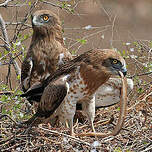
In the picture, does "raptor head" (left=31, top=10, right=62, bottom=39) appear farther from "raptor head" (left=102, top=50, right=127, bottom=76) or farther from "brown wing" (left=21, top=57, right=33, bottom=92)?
"raptor head" (left=102, top=50, right=127, bottom=76)

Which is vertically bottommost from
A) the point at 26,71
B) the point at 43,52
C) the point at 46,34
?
the point at 26,71

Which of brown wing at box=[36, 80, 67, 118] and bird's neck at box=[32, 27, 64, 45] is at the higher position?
bird's neck at box=[32, 27, 64, 45]

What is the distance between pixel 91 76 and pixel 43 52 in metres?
0.89

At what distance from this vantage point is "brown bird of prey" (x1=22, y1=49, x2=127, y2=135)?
10.3 ft

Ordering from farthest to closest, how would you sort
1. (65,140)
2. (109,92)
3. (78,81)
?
(109,92)
(78,81)
(65,140)

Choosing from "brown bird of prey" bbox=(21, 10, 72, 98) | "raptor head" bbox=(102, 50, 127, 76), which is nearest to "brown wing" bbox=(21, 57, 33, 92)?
"brown bird of prey" bbox=(21, 10, 72, 98)

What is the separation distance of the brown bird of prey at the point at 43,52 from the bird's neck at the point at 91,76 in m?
0.67

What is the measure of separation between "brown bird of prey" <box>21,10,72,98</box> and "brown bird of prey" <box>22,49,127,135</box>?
19.7 inches

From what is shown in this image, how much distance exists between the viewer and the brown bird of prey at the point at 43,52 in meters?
3.85

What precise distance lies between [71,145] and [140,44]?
152 centimetres

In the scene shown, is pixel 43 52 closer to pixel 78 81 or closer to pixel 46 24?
pixel 46 24

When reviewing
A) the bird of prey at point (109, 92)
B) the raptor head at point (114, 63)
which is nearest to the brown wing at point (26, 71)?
the bird of prey at point (109, 92)

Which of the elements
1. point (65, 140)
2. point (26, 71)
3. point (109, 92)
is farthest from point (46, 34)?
point (65, 140)

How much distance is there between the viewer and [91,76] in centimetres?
316
